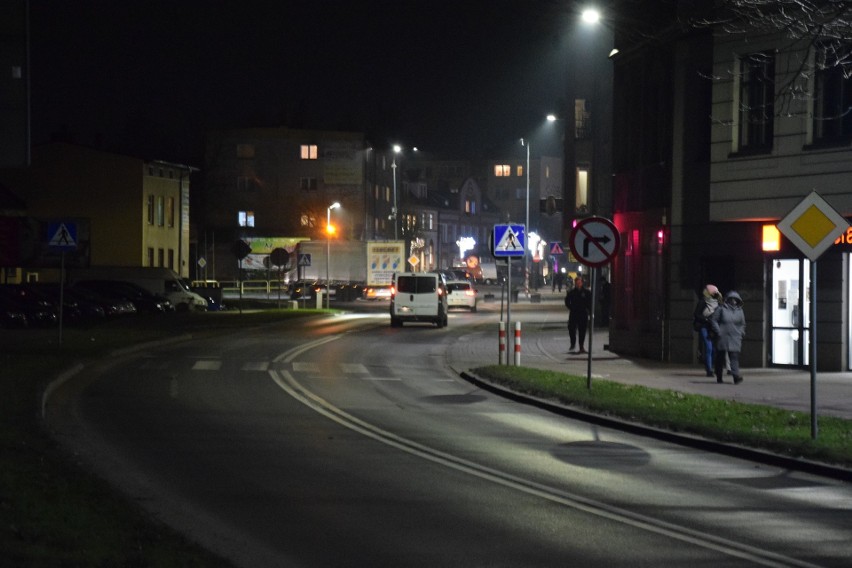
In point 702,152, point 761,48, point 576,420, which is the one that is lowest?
point 576,420

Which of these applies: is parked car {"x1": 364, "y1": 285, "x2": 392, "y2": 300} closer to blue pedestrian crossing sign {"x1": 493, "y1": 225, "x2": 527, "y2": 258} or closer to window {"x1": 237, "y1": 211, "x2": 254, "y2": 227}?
window {"x1": 237, "y1": 211, "x2": 254, "y2": 227}

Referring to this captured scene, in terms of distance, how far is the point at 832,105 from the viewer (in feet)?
76.6

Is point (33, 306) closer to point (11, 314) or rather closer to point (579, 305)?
point (11, 314)

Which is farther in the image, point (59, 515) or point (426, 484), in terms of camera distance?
point (426, 484)

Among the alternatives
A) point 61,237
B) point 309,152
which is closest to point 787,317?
point 61,237

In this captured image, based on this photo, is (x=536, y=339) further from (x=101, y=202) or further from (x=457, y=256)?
(x=457, y=256)

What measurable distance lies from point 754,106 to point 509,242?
18.5 ft

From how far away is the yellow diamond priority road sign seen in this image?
13945 millimetres

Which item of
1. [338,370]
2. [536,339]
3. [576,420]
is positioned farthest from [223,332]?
[576,420]

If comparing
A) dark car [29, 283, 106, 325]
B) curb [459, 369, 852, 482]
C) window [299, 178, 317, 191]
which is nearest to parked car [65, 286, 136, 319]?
dark car [29, 283, 106, 325]

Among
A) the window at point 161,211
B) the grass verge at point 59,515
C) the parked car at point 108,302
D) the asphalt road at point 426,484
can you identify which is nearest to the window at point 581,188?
the parked car at point 108,302

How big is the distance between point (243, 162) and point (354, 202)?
940cm

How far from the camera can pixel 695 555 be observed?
848 cm

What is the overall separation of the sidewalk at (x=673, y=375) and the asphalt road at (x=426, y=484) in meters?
3.88
